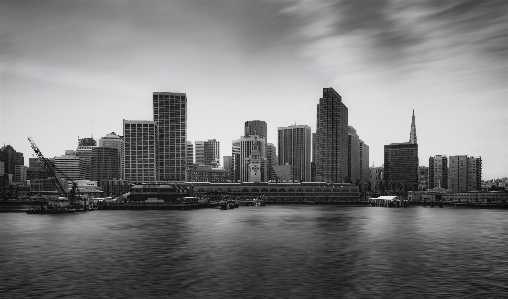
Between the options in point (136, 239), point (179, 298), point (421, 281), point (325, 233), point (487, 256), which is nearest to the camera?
point (179, 298)

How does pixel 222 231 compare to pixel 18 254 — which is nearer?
pixel 18 254

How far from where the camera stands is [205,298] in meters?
51.8

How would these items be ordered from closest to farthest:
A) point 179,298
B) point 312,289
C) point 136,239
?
point 179,298
point 312,289
point 136,239

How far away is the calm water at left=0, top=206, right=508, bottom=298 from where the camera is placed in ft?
182

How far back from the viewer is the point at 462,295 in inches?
2094

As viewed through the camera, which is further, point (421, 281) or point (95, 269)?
point (95, 269)

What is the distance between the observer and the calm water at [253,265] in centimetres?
5538

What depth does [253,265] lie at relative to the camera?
234 feet

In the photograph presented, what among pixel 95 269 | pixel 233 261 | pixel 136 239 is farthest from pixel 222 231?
pixel 95 269

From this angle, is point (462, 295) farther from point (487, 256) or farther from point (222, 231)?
point (222, 231)

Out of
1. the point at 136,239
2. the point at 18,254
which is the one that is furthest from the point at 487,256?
the point at 18,254

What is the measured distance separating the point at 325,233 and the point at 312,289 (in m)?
61.8

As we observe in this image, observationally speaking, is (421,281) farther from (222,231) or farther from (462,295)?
(222,231)

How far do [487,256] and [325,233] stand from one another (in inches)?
1654
